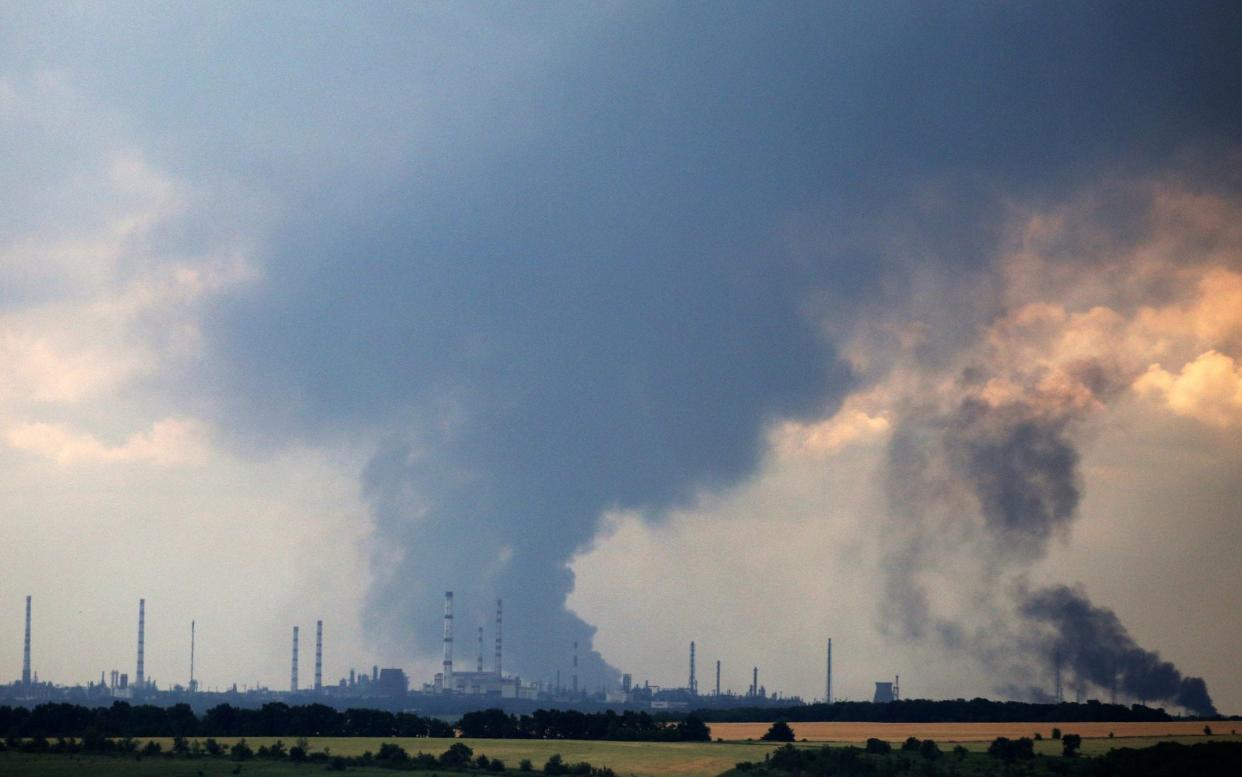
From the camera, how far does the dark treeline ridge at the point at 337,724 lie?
16050cm

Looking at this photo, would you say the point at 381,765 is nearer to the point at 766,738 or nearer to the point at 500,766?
the point at 500,766

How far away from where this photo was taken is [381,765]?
126 m

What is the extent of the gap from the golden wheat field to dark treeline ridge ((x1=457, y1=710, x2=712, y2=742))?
22.8 feet

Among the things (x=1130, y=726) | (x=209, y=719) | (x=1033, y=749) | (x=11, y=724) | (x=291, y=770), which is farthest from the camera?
(x=1130, y=726)

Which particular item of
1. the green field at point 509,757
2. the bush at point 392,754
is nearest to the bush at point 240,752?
the green field at point 509,757

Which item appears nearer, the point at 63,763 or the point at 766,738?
the point at 63,763

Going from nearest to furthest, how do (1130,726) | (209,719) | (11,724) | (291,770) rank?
(291,770) < (11,724) < (209,719) < (1130,726)

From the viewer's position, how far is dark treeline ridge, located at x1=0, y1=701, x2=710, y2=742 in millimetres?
160500

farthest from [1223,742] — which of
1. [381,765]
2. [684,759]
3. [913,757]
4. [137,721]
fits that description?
[137,721]

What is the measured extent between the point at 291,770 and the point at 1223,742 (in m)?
83.6

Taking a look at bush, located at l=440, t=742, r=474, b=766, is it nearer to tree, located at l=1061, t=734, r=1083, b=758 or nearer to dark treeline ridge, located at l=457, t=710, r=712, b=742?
dark treeline ridge, located at l=457, t=710, r=712, b=742

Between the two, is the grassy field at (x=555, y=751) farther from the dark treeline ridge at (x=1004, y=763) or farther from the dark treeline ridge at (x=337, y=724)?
the dark treeline ridge at (x=337, y=724)

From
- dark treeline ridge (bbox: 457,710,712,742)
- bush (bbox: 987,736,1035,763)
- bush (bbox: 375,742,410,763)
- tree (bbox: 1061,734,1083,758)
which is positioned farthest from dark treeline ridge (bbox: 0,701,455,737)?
tree (bbox: 1061,734,1083,758)

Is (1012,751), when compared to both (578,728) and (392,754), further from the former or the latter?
(578,728)
